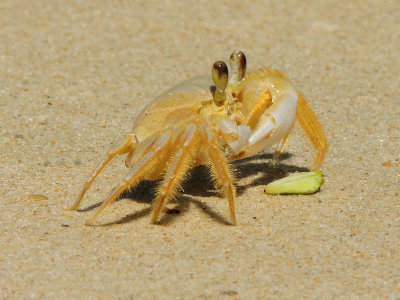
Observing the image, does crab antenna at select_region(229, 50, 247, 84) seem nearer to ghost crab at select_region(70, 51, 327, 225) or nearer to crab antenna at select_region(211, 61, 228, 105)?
ghost crab at select_region(70, 51, 327, 225)

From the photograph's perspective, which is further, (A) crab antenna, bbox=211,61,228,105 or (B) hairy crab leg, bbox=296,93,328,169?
(B) hairy crab leg, bbox=296,93,328,169

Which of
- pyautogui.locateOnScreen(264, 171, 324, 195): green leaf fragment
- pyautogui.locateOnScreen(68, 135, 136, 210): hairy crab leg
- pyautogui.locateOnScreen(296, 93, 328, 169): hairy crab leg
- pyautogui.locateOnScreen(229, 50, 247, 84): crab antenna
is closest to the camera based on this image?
pyautogui.locateOnScreen(68, 135, 136, 210): hairy crab leg

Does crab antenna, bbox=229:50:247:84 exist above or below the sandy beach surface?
above

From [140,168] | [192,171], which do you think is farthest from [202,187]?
[140,168]

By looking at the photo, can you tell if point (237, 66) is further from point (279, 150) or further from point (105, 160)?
point (105, 160)

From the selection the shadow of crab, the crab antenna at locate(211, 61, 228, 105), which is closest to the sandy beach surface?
the shadow of crab

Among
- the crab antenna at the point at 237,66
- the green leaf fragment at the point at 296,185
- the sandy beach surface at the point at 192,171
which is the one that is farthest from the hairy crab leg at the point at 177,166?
the green leaf fragment at the point at 296,185

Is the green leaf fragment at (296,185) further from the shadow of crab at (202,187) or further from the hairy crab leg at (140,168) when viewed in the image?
the hairy crab leg at (140,168)

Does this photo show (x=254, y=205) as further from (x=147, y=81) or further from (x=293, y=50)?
(x=293, y=50)
